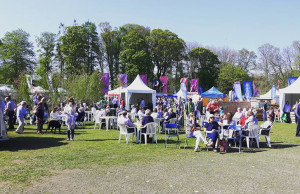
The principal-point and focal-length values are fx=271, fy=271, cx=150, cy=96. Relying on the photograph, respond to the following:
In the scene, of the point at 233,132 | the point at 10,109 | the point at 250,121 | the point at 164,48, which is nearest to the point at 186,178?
the point at 233,132

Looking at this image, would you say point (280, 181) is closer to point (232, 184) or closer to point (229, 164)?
point (232, 184)

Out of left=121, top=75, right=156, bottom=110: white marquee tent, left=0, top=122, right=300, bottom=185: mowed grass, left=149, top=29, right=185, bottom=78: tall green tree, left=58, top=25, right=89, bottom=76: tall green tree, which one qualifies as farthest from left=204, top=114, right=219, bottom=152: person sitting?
left=149, top=29, right=185, bottom=78: tall green tree

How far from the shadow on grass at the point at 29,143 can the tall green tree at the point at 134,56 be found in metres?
33.1

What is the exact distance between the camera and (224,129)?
30.3 ft

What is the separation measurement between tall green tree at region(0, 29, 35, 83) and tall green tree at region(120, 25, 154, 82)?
1511cm

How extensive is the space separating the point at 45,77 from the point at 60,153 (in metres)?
14.6

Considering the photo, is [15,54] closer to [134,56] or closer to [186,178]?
[134,56]

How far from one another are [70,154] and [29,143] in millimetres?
2668

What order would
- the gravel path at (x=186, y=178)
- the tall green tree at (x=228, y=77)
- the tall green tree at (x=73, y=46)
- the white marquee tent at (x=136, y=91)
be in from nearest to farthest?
the gravel path at (x=186, y=178)
the white marquee tent at (x=136, y=91)
the tall green tree at (x=73, y=46)
the tall green tree at (x=228, y=77)

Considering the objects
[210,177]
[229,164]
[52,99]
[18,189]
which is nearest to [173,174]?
[210,177]

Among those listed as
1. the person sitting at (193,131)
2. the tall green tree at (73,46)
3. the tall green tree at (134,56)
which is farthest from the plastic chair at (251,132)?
the tall green tree at (134,56)

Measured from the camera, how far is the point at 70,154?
7617mm

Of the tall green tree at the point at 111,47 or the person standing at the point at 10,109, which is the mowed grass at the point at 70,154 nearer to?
the person standing at the point at 10,109

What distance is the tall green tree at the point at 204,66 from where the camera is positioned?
173ft
